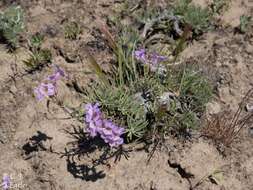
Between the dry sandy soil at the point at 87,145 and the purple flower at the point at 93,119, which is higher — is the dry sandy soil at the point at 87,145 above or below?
below

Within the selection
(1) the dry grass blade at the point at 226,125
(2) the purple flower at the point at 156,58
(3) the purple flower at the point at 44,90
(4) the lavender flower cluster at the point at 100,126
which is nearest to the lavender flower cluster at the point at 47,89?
(3) the purple flower at the point at 44,90

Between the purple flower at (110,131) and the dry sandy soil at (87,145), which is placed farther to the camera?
the dry sandy soil at (87,145)

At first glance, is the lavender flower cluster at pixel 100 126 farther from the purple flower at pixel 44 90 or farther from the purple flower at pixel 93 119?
the purple flower at pixel 44 90

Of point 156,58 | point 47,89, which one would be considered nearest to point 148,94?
point 156,58

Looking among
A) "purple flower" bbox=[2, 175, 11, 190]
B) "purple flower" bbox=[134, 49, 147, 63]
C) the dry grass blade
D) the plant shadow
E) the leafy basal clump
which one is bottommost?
"purple flower" bbox=[2, 175, 11, 190]

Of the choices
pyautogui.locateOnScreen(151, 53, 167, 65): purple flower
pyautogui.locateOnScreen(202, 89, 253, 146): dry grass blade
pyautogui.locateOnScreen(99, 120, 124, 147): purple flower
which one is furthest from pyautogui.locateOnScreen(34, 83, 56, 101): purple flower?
pyautogui.locateOnScreen(202, 89, 253, 146): dry grass blade

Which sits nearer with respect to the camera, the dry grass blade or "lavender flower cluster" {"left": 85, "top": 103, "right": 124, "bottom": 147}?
"lavender flower cluster" {"left": 85, "top": 103, "right": 124, "bottom": 147}

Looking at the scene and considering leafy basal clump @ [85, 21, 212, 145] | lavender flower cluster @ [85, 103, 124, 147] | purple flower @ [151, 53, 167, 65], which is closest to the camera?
lavender flower cluster @ [85, 103, 124, 147]

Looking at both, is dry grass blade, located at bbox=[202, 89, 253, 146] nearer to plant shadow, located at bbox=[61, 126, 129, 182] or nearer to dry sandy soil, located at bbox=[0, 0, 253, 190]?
dry sandy soil, located at bbox=[0, 0, 253, 190]
